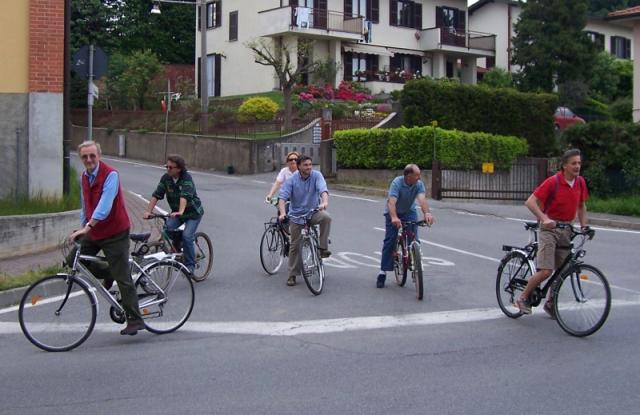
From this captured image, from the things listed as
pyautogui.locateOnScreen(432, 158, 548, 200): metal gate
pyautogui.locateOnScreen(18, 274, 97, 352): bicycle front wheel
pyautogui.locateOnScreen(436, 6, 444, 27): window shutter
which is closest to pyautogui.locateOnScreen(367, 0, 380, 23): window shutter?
pyautogui.locateOnScreen(436, 6, 444, 27): window shutter

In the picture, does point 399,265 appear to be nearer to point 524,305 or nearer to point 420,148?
point 524,305

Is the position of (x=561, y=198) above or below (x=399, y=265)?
above

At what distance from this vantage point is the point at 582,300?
8125 millimetres

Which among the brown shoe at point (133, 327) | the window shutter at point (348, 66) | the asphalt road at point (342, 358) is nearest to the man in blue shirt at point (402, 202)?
the asphalt road at point (342, 358)

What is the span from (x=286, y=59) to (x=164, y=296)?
101 ft

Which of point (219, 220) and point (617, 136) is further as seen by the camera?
point (617, 136)

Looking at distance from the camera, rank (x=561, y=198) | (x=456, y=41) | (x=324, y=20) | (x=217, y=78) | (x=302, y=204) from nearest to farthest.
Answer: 1. (x=561, y=198)
2. (x=302, y=204)
3. (x=324, y=20)
4. (x=217, y=78)
5. (x=456, y=41)

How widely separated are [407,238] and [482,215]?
11.5m

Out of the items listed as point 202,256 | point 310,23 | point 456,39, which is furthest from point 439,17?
point 202,256

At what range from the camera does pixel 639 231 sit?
1909 cm

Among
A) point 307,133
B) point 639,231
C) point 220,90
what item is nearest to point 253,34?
point 220,90

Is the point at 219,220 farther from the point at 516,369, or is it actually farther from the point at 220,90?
the point at 220,90

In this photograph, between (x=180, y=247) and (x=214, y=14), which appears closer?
(x=180, y=247)

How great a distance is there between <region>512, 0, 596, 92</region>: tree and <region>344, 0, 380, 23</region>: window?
7905mm
